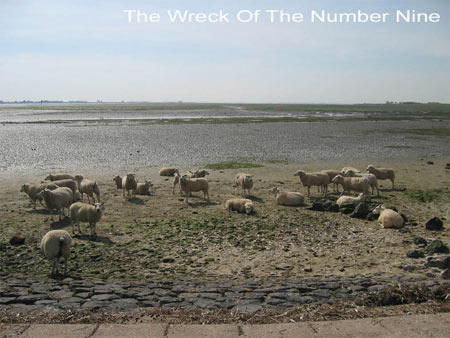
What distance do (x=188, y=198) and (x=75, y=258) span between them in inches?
298

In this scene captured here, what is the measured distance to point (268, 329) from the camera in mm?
6402

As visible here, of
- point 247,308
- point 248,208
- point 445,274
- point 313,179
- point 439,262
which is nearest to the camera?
point 247,308

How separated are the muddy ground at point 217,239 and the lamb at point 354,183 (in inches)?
26.0

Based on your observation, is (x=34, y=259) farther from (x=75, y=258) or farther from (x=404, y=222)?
(x=404, y=222)

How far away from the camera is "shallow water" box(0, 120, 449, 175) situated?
28.3m

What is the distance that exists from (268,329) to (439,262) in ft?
19.1

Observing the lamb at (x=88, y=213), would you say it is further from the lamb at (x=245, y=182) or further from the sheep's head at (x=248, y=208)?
the lamb at (x=245, y=182)

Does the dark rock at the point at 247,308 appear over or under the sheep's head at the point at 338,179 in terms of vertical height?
under

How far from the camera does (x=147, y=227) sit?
1367 centimetres

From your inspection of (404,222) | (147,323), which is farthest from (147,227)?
(404,222)

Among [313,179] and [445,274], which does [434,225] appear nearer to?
[445,274]

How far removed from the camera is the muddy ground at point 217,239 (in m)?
10.3

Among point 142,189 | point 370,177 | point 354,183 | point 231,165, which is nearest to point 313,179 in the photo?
point 354,183

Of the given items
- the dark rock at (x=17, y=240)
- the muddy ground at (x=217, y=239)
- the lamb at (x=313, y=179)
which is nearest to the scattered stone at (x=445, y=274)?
the muddy ground at (x=217, y=239)
